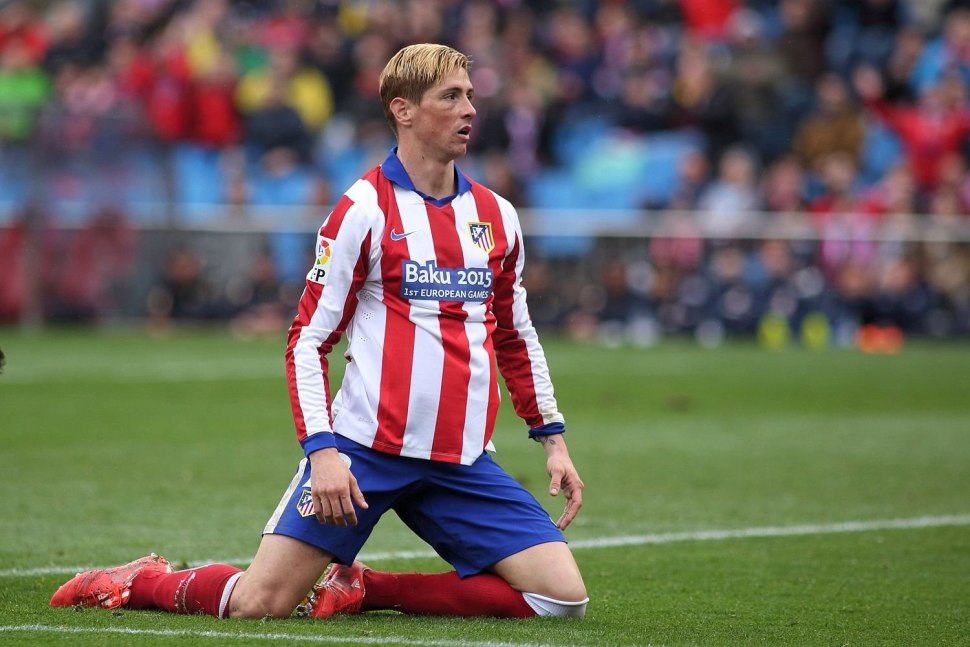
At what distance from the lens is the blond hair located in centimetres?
515

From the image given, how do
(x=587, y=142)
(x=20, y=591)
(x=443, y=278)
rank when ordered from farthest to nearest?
1. (x=587, y=142)
2. (x=20, y=591)
3. (x=443, y=278)

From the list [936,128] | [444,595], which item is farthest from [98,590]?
[936,128]

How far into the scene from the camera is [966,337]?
18.7 m

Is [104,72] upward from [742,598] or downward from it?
upward

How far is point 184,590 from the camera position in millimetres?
5223

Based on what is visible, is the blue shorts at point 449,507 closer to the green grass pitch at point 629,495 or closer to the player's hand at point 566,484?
the player's hand at point 566,484

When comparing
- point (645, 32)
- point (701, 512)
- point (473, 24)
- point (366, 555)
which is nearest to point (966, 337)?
point (645, 32)

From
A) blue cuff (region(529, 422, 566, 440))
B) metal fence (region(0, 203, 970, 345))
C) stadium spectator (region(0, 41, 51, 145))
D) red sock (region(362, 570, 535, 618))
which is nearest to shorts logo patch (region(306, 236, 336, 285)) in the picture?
blue cuff (region(529, 422, 566, 440))

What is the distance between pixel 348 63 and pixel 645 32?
13.3ft

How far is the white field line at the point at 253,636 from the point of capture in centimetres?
471

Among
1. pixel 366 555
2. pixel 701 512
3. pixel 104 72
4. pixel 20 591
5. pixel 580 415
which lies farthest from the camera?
pixel 104 72

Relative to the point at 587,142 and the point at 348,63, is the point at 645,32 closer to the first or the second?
the point at 587,142

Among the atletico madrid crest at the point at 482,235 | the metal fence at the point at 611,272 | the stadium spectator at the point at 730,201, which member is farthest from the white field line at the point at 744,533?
the stadium spectator at the point at 730,201

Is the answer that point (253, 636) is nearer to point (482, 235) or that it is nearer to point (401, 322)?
point (401, 322)
